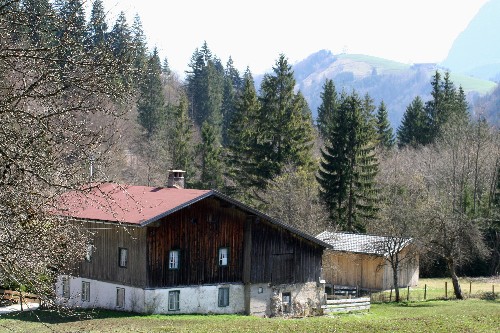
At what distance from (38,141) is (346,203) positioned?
56.6m

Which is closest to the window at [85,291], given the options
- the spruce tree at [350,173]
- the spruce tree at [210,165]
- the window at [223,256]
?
the window at [223,256]

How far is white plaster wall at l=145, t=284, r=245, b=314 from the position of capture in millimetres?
36000

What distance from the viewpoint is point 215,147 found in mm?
85500

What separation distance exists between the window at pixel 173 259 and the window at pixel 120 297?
8.95 ft

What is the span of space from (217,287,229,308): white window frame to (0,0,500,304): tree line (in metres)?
9.26

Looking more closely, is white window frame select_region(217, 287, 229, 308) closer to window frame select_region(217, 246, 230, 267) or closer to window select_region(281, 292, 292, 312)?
window frame select_region(217, 246, 230, 267)

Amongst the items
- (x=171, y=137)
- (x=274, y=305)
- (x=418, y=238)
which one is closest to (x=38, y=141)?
(x=274, y=305)

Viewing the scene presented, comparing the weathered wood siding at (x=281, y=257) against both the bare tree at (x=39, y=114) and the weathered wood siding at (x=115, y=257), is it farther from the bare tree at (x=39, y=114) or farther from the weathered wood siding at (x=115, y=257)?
the bare tree at (x=39, y=114)

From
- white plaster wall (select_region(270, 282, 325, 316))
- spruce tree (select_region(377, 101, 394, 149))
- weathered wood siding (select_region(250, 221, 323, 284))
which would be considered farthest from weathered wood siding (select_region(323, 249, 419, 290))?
spruce tree (select_region(377, 101, 394, 149))

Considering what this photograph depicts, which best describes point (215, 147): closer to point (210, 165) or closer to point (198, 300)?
point (210, 165)

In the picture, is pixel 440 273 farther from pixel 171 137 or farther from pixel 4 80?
pixel 4 80

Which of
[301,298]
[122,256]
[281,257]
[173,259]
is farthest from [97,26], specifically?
[301,298]

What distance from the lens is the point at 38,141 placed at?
1005 cm

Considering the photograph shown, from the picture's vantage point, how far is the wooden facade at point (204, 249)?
36250 millimetres
